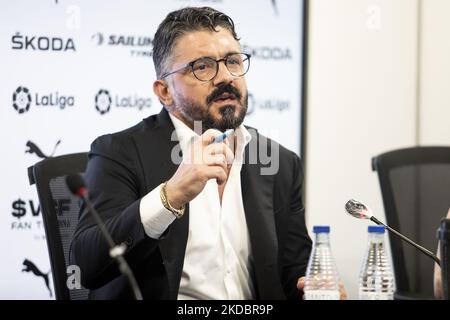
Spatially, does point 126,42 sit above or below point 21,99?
above

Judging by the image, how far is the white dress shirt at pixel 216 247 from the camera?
2.20 m

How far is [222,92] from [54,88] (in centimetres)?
161

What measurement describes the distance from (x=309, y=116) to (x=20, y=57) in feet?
5.22

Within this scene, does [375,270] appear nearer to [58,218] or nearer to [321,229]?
[321,229]

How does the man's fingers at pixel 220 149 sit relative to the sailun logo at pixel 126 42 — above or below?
below

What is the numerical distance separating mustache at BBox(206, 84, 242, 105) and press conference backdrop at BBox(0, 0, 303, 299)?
1568 millimetres

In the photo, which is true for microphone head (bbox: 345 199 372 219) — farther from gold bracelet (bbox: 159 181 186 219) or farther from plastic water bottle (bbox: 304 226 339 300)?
gold bracelet (bbox: 159 181 186 219)

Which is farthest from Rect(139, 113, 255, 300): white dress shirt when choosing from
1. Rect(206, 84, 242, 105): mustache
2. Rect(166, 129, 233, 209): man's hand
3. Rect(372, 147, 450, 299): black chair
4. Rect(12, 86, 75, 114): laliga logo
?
Rect(12, 86, 75, 114): laliga logo

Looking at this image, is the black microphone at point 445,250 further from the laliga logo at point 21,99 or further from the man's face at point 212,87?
the laliga logo at point 21,99

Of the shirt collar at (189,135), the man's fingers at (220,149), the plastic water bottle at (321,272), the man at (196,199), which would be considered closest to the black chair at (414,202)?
the man at (196,199)

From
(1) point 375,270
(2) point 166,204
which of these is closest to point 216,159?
(2) point 166,204

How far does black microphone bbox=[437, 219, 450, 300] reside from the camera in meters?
1.52

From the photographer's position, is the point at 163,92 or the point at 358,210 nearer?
the point at 358,210

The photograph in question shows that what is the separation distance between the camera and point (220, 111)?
2.32 meters
